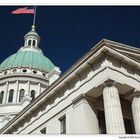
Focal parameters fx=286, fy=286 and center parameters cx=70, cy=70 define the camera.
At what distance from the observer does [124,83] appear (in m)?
14.5

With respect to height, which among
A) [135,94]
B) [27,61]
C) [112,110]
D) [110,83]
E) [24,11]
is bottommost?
[112,110]

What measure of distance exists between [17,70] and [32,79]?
279cm

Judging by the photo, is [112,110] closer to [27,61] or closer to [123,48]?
[123,48]

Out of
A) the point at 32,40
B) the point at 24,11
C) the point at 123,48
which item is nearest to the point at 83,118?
the point at 123,48

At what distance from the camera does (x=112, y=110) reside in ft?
43.2

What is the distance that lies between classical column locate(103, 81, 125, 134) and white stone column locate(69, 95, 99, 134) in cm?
152

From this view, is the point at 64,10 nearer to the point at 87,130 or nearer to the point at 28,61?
the point at 87,130

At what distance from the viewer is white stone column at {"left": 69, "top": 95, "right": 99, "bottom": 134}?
14.4 meters

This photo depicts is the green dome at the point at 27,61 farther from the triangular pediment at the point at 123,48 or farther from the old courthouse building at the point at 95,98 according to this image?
the triangular pediment at the point at 123,48

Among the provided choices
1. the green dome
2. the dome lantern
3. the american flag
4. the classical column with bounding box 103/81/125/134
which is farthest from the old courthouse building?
the dome lantern

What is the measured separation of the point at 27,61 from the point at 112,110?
3246 centimetres

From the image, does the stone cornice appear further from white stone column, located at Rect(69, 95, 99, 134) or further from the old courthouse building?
white stone column, located at Rect(69, 95, 99, 134)

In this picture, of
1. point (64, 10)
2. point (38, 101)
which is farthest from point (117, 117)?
point (38, 101)

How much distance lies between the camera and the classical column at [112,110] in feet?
41.2
